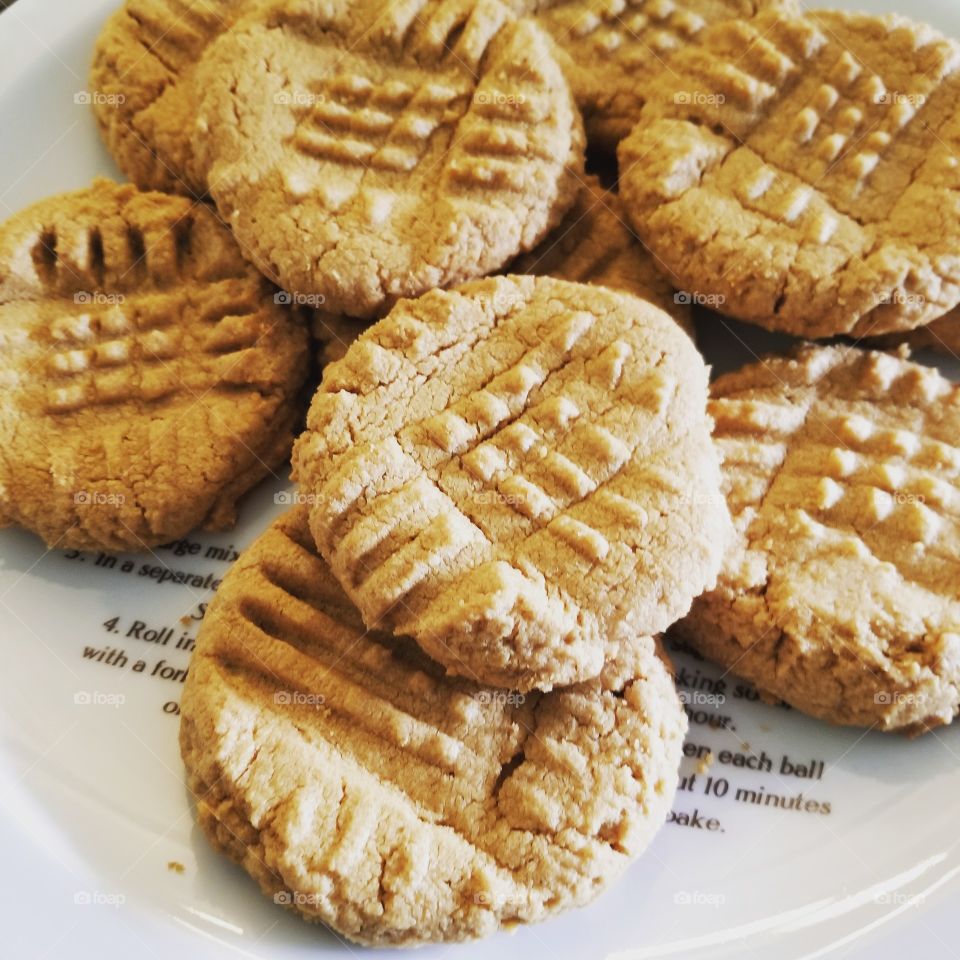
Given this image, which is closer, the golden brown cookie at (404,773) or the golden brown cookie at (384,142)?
the golden brown cookie at (404,773)

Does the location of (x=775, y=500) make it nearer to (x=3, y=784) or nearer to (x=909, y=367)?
(x=909, y=367)

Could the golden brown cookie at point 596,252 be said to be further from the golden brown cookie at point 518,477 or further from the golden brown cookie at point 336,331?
the golden brown cookie at point 336,331

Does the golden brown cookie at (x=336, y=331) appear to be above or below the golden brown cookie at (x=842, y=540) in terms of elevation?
above

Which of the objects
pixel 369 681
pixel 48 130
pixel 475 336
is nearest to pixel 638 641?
pixel 369 681

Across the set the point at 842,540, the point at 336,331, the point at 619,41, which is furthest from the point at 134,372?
the point at 842,540

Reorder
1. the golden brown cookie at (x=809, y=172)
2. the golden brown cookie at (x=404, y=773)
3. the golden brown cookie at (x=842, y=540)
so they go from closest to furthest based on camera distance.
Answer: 1. the golden brown cookie at (x=404, y=773)
2. the golden brown cookie at (x=842, y=540)
3. the golden brown cookie at (x=809, y=172)

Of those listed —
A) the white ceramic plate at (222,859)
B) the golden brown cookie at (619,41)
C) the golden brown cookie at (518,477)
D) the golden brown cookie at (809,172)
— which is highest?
the golden brown cookie at (619,41)

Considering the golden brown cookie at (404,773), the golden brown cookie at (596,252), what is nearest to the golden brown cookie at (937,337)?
the golden brown cookie at (596,252)

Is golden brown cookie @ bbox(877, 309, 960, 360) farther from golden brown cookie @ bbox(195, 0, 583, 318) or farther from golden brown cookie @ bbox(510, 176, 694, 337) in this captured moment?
golden brown cookie @ bbox(195, 0, 583, 318)
